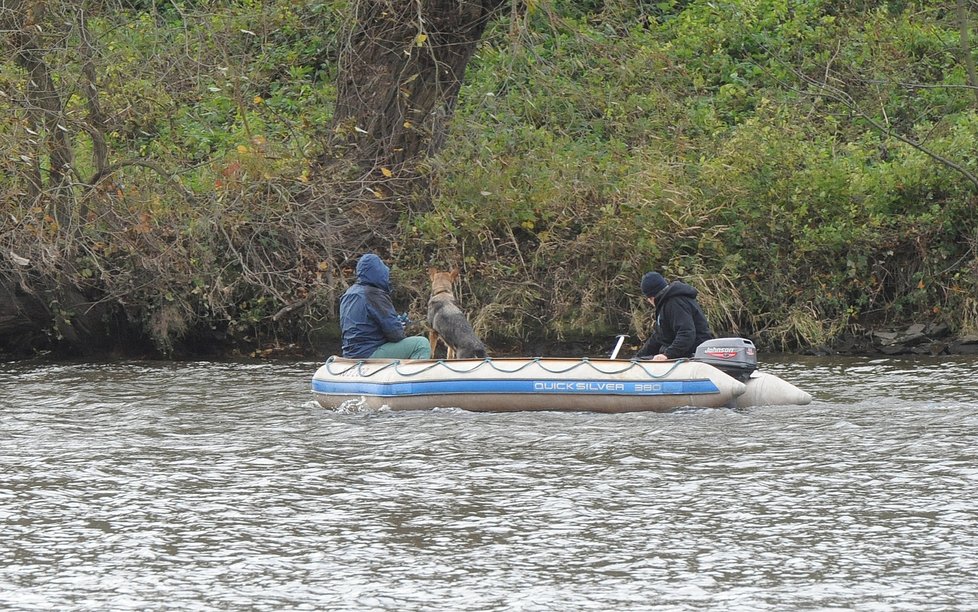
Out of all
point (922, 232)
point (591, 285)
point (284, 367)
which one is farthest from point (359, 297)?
point (922, 232)

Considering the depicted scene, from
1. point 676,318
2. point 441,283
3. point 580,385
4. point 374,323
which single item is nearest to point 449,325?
point 441,283

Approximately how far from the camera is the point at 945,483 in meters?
9.02

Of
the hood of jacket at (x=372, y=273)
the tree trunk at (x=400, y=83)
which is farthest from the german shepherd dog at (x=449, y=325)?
the tree trunk at (x=400, y=83)

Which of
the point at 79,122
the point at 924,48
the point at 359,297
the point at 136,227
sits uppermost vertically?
the point at 924,48

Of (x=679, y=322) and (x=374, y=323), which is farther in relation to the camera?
(x=374, y=323)

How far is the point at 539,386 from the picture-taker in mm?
12383

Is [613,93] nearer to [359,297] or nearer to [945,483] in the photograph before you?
[359,297]

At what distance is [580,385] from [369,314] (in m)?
2.30

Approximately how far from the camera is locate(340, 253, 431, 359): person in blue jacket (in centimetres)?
1338

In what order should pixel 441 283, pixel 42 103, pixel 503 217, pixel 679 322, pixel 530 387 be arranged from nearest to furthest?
pixel 530 387, pixel 679 322, pixel 441 283, pixel 42 103, pixel 503 217

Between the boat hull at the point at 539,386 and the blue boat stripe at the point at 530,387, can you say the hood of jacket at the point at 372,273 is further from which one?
the blue boat stripe at the point at 530,387

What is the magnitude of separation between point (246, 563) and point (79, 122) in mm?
10195

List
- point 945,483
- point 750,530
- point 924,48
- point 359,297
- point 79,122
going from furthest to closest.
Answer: point 924,48, point 79,122, point 359,297, point 945,483, point 750,530

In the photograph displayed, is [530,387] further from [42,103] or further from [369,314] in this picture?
[42,103]
